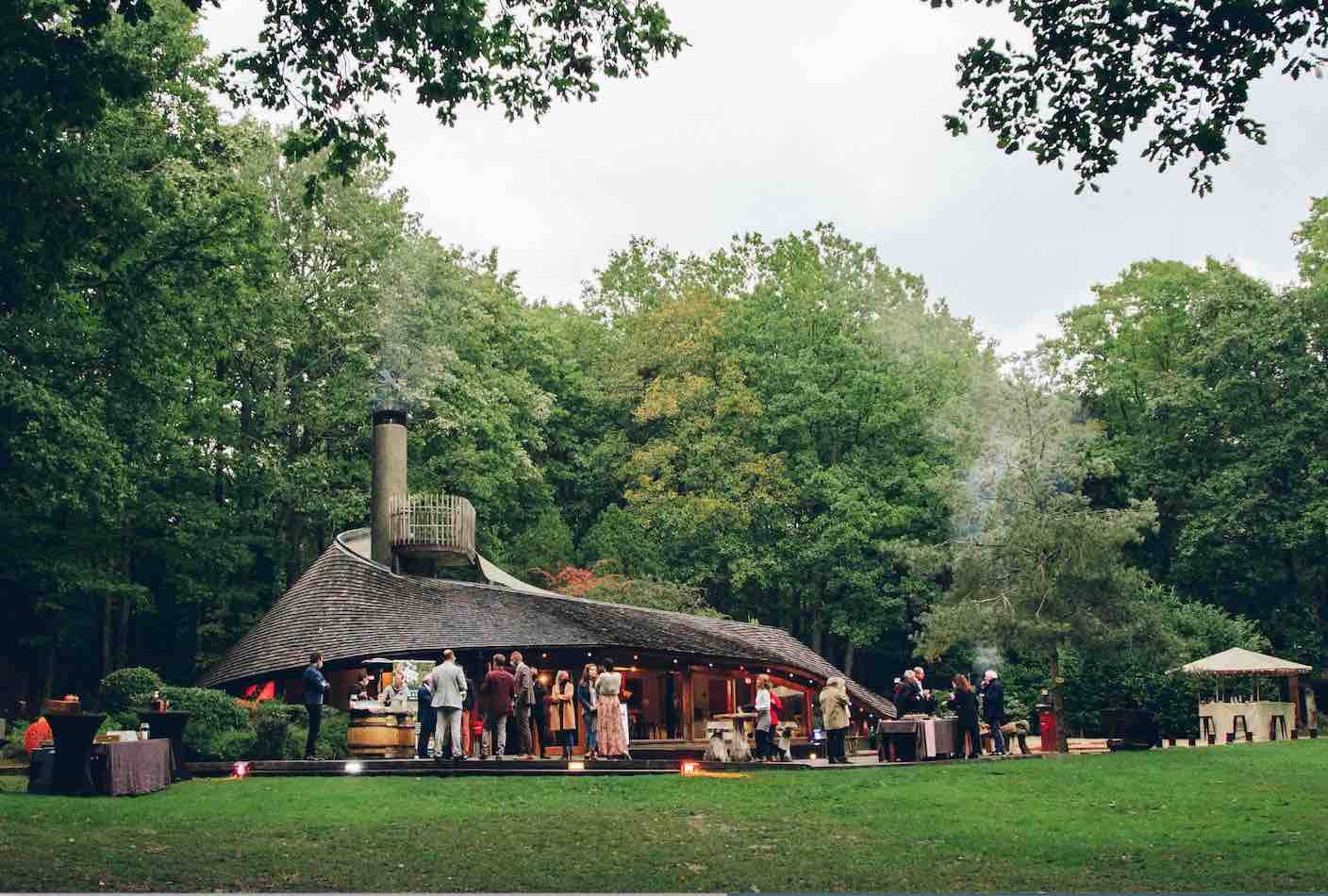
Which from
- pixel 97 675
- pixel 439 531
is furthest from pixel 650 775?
pixel 97 675

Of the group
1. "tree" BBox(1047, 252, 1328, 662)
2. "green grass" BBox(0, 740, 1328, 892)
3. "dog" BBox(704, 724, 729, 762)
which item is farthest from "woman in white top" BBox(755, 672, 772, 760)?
"tree" BBox(1047, 252, 1328, 662)

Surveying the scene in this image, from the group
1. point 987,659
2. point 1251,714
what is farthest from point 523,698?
point 987,659

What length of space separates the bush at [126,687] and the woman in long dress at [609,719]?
798 centimetres

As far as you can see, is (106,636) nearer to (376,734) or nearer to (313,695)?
(376,734)

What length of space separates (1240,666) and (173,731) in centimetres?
2629

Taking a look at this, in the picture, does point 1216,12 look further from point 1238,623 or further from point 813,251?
point 813,251

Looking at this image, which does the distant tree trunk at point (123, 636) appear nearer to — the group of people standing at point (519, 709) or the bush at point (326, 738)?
the bush at point (326, 738)

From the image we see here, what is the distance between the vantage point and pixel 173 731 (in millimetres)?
19094

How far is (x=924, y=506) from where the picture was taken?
49.8 metres

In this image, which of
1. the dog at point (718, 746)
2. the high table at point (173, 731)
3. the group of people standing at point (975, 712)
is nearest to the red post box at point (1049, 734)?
the group of people standing at point (975, 712)

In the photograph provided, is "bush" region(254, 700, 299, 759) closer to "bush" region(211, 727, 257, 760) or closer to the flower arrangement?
"bush" region(211, 727, 257, 760)

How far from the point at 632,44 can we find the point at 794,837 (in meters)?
8.29

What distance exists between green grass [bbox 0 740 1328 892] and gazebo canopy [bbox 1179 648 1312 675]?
57.2 ft

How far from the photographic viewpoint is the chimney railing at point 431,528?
32.7 m
